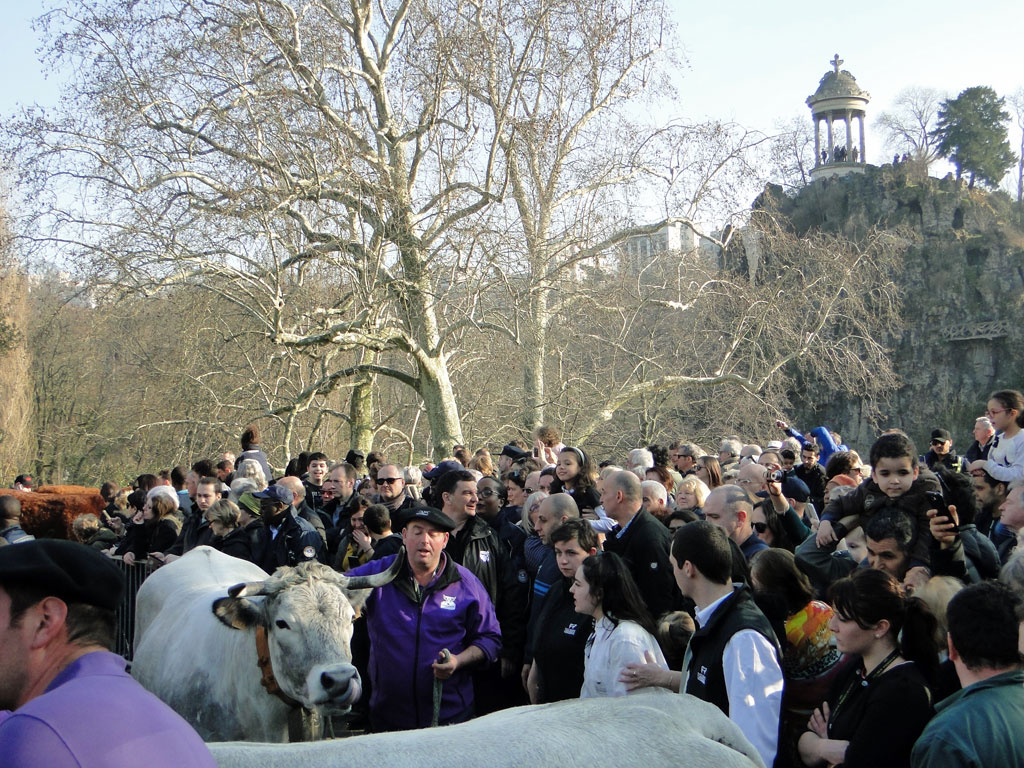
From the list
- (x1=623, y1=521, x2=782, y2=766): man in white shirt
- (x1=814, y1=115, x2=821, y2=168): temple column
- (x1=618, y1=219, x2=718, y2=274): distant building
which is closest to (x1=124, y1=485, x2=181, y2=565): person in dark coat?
(x1=623, y1=521, x2=782, y2=766): man in white shirt

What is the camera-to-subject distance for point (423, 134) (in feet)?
66.3

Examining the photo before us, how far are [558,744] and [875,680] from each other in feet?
4.91

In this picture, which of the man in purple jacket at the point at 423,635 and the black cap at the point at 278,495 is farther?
the black cap at the point at 278,495

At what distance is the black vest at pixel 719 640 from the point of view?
13.1 ft

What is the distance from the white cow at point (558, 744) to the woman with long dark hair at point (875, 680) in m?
0.61

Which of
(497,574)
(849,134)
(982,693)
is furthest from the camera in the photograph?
(849,134)

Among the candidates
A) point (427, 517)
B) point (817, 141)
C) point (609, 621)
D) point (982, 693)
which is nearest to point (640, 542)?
point (609, 621)

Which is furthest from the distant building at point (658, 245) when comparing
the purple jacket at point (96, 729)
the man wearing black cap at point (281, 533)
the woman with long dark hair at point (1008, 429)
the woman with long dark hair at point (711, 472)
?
the purple jacket at point (96, 729)

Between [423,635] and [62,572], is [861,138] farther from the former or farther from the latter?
[62,572]

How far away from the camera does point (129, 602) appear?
9.77 m

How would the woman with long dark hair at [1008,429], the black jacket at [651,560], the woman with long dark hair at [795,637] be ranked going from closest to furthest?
the woman with long dark hair at [795,637] → the black jacket at [651,560] → the woman with long dark hair at [1008,429]

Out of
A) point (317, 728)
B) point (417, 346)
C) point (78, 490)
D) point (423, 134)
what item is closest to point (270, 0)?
point (423, 134)

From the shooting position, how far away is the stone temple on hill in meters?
70.0

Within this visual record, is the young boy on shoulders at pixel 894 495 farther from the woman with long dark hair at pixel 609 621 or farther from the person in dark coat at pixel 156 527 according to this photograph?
the person in dark coat at pixel 156 527
